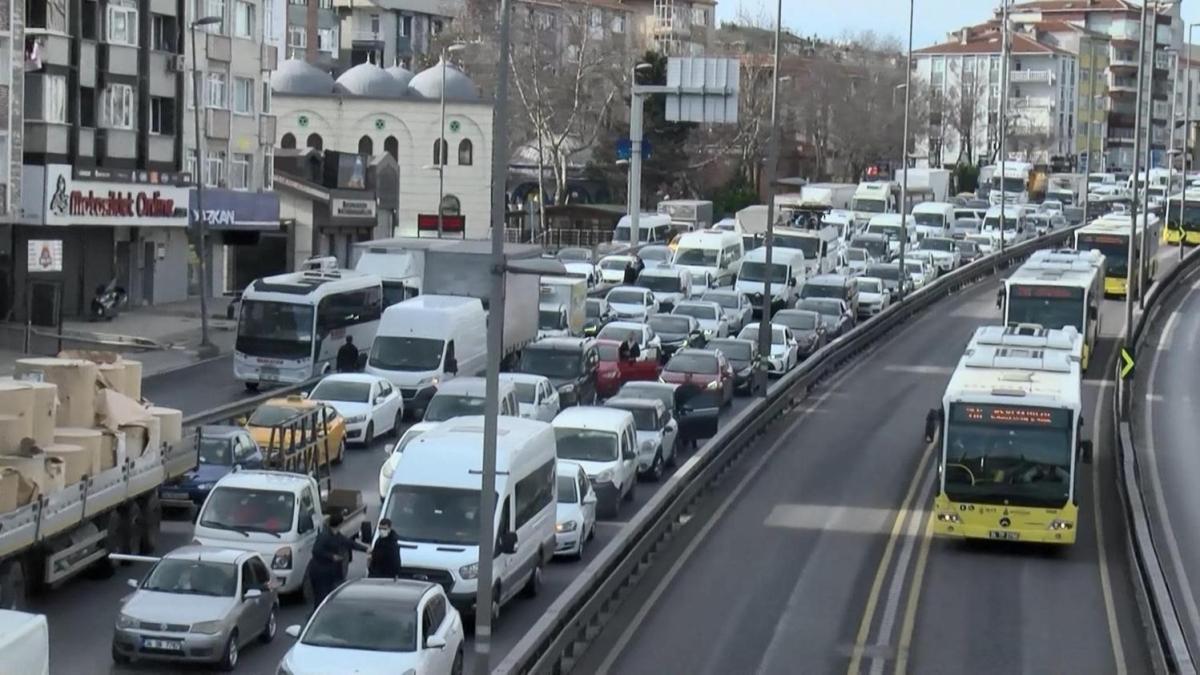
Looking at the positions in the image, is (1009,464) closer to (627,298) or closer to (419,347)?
Answer: (419,347)

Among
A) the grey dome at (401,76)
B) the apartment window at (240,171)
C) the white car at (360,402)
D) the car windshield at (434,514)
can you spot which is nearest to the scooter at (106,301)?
the apartment window at (240,171)

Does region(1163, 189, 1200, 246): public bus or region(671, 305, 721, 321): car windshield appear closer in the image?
region(671, 305, 721, 321): car windshield

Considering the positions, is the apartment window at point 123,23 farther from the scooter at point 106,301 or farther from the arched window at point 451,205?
the arched window at point 451,205

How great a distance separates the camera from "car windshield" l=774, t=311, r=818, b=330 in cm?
5078

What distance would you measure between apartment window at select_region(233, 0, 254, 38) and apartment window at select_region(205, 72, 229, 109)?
1.82m

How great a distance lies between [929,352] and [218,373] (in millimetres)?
19130

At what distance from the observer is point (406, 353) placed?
1615 inches

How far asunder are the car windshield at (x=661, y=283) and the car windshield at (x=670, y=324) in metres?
8.78

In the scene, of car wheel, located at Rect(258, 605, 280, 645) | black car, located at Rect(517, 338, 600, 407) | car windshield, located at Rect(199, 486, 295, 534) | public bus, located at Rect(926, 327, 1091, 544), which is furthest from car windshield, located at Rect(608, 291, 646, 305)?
car wheel, located at Rect(258, 605, 280, 645)

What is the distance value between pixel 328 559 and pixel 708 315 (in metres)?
29.8

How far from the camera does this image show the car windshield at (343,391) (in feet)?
119

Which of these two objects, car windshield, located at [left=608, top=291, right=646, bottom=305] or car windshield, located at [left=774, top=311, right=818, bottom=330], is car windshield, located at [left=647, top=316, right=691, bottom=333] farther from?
car windshield, located at [left=608, top=291, right=646, bottom=305]

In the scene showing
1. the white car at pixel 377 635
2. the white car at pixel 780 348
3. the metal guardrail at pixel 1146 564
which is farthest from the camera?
the white car at pixel 780 348

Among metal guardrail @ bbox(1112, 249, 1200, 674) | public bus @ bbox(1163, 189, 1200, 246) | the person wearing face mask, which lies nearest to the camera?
metal guardrail @ bbox(1112, 249, 1200, 674)
